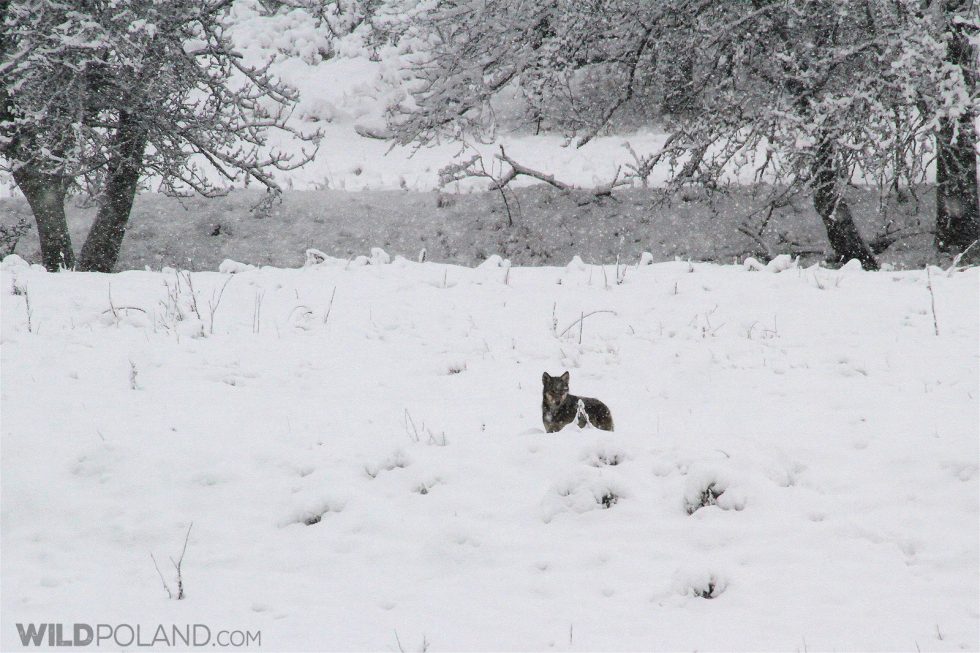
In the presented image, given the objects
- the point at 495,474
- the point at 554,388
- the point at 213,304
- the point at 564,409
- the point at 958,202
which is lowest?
the point at 495,474

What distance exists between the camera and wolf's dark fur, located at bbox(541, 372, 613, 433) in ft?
15.4

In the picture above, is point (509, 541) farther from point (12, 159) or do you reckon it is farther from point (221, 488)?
point (12, 159)

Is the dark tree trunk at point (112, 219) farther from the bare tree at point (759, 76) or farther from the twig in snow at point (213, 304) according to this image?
the bare tree at point (759, 76)

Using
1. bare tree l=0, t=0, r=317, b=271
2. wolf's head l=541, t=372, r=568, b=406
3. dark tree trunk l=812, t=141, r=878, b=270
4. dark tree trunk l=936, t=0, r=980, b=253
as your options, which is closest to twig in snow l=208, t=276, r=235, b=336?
bare tree l=0, t=0, r=317, b=271

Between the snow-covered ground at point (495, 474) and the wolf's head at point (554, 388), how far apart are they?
285 mm

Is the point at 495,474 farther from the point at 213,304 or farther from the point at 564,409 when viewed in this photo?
the point at 213,304

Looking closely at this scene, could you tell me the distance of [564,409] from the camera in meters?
4.70

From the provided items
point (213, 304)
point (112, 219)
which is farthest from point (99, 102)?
point (213, 304)

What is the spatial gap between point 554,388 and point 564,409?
0.52 ft

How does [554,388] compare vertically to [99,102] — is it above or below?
below

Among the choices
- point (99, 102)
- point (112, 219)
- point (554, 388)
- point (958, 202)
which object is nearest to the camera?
point (554, 388)

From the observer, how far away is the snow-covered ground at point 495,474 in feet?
9.85

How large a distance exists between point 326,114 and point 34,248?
7996mm

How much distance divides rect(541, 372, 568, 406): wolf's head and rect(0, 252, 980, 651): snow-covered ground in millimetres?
285
